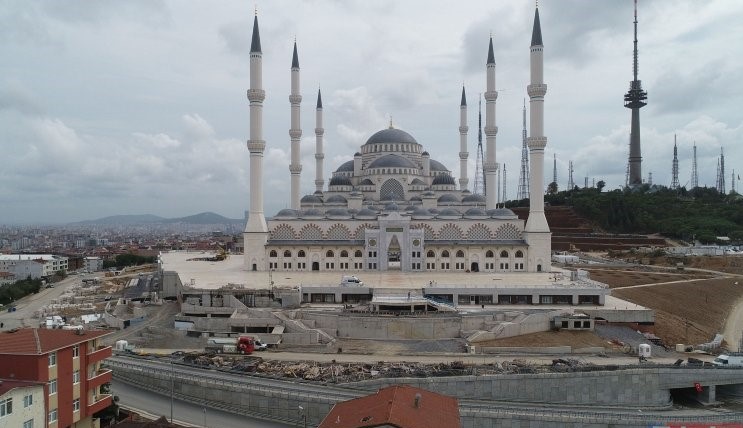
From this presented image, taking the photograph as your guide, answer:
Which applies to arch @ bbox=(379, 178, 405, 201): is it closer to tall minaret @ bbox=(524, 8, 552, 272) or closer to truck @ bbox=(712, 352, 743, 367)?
tall minaret @ bbox=(524, 8, 552, 272)

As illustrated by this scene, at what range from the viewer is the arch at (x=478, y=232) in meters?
41.3

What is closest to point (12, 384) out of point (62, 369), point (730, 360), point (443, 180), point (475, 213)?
point (62, 369)

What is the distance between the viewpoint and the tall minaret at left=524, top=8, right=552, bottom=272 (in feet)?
130

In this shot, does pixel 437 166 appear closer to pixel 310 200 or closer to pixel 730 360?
pixel 310 200

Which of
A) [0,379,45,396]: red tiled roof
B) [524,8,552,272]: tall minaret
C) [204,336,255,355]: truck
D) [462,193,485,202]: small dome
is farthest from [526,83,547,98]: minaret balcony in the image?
[0,379,45,396]: red tiled roof

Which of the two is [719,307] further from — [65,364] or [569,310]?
[65,364]

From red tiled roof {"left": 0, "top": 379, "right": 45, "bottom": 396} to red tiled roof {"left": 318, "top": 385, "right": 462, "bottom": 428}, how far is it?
6.69 m

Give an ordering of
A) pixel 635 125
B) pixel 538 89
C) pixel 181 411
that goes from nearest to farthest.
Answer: pixel 181 411, pixel 538 89, pixel 635 125

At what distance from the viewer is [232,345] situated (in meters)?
23.5

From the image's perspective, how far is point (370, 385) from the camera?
18.9 meters

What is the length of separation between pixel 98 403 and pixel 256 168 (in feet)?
93.5

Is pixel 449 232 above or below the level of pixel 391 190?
below

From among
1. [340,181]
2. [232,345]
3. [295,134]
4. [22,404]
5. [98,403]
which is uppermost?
[295,134]

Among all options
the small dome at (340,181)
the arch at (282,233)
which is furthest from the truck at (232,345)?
the small dome at (340,181)
